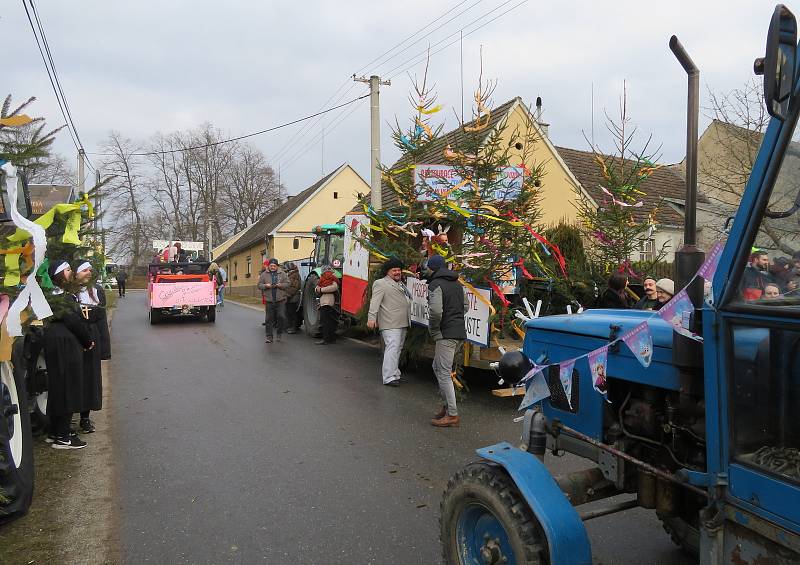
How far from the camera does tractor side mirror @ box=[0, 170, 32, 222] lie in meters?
3.89

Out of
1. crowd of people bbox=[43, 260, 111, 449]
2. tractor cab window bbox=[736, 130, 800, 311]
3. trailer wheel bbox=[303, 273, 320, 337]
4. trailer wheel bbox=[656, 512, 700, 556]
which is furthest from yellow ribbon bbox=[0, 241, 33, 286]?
trailer wheel bbox=[303, 273, 320, 337]

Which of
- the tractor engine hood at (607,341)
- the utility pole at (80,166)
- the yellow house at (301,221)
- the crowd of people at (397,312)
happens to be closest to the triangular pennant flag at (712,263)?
the tractor engine hood at (607,341)

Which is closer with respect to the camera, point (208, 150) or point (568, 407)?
point (568, 407)

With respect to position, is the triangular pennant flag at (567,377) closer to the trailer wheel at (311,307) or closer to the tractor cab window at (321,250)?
the trailer wheel at (311,307)

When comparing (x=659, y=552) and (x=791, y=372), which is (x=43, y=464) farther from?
(x=791, y=372)

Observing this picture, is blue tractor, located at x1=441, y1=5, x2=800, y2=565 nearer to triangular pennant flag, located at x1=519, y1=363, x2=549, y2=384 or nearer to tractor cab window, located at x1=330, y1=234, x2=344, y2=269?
triangular pennant flag, located at x1=519, y1=363, x2=549, y2=384

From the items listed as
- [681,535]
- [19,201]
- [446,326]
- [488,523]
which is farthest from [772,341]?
[19,201]

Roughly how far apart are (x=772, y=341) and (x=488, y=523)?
1570mm

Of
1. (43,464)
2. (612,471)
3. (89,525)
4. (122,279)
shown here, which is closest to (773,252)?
(612,471)

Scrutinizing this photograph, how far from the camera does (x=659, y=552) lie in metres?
3.47

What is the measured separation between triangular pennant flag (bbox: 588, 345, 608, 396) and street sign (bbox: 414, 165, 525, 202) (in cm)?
573

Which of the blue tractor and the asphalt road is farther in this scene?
the asphalt road

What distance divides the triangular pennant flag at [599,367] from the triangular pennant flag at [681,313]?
0.50m

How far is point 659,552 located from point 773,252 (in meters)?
2.36
